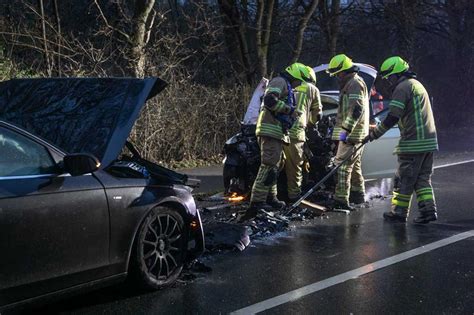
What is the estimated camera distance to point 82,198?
4.10 meters

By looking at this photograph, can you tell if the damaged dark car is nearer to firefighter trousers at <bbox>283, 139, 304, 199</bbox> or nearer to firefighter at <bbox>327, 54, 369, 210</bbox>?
firefighter trousers at <bbox>283, 139, 304, 199</bbox>

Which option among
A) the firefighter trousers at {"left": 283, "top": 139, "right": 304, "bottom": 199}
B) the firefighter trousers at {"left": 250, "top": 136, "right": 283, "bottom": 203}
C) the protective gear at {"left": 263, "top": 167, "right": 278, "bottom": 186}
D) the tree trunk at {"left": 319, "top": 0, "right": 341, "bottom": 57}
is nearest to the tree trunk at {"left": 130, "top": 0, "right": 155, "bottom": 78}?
the firefighter trousers at {"left": 283, "top": 139, "right": 304, "bottom": 199}

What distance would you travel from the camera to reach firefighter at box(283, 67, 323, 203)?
26.7ft

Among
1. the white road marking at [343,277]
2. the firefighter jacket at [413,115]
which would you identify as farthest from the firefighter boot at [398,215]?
the white road marking at [343,277]

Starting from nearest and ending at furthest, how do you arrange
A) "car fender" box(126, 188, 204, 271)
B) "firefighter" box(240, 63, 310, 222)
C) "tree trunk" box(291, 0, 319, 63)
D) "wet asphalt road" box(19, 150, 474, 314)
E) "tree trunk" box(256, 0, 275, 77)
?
1. "wet asphalt road" box(19, 150, 474, 314)
2. "car fender" box(126, 188, 204, 271)
3. "firefighter" box(240, 63, 310, 222)
4. "tree trunk" box(256, 0, 275, 77)
5. "tree trunk" box(291, 0, 319, 63)

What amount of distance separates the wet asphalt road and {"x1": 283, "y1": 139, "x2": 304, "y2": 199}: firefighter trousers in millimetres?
984

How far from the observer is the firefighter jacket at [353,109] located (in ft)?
26.4

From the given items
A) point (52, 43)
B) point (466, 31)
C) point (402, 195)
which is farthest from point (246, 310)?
point (466, 31)

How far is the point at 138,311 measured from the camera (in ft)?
14.3

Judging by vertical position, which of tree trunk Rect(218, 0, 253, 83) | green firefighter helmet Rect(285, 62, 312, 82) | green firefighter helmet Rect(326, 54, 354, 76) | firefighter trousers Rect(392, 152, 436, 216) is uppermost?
tree trunk Rect(218, 0, 253, 83)

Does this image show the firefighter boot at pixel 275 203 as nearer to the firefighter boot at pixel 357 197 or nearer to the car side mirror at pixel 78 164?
the firefighter boot at pixel 357 197

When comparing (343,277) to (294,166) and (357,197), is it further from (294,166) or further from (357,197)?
(357,197)

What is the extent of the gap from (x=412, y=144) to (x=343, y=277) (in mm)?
2838

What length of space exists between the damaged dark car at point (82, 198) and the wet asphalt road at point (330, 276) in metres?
0.31
